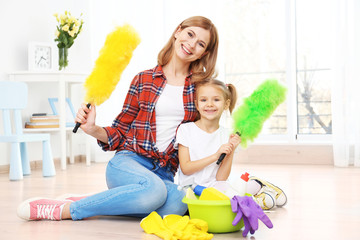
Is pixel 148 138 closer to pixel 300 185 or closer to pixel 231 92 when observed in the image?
pixel 231 92

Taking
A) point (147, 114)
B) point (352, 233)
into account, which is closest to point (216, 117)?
point (147, 114)

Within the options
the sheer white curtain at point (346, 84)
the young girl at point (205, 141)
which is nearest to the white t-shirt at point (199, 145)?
the young girl at point (205, 141)

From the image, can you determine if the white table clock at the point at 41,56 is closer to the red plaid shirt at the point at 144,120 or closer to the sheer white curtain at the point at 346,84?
the red plaid shirt at the point at 144,120

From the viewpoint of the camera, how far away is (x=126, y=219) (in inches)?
79.9

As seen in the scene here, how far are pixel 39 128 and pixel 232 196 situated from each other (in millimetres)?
2553

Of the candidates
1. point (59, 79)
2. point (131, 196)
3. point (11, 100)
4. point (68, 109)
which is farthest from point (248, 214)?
point (68, 109)

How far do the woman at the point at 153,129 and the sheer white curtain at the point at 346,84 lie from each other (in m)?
2.03

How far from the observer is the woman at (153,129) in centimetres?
198

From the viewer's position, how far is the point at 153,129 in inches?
84.3

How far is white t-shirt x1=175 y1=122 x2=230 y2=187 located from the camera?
6.78ft

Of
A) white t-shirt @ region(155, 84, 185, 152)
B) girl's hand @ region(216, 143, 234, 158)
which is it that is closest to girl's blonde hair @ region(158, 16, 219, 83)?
white t-shirt @ region(155, 84, 185, 152)

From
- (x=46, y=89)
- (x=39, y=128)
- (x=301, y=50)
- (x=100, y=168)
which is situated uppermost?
(x=301, y=50)

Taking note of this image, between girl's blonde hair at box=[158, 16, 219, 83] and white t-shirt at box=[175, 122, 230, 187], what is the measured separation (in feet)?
0.78

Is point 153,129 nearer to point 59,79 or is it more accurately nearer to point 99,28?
point 59,79
